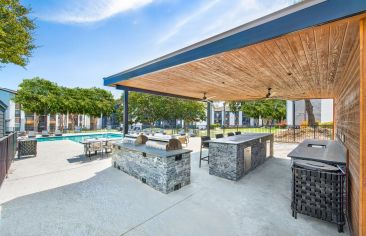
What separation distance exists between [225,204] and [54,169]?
18.3 feet

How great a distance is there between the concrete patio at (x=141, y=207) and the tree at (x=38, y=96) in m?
18.5

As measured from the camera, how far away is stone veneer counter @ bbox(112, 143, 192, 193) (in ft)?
12.7

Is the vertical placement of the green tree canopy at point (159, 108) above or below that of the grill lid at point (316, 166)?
above

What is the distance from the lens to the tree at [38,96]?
61.7 feet

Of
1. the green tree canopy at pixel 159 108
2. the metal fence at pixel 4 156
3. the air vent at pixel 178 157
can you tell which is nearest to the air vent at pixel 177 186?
the air vent at pixel 178 157

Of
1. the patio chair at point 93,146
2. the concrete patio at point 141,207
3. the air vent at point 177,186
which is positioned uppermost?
the patio chair at point 93,146

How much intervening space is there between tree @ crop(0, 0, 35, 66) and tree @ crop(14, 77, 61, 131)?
52.1 feet

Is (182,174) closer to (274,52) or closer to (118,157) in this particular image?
(118,157)

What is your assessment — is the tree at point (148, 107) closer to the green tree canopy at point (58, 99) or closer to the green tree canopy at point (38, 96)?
the green tree canopy at point (58, 99)

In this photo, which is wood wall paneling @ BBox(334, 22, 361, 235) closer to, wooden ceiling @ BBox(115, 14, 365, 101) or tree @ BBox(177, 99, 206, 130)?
wooden ceiling @ BBox(115, 14, 365, 101)

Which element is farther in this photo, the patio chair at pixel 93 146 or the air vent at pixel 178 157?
the patio chair at pixel 93 146

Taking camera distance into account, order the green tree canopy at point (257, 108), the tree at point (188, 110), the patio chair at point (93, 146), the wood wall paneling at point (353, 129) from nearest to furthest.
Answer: the wood wall paneling at point (353, 129)
the patio chair at point (93, 146)
the tree at point (188, 110)
the green tree canopy at point (257, 108)

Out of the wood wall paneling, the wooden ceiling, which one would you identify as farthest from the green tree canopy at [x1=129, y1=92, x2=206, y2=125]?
the wood wall paneling

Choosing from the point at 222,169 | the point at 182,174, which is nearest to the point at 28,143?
the point at 182,174
